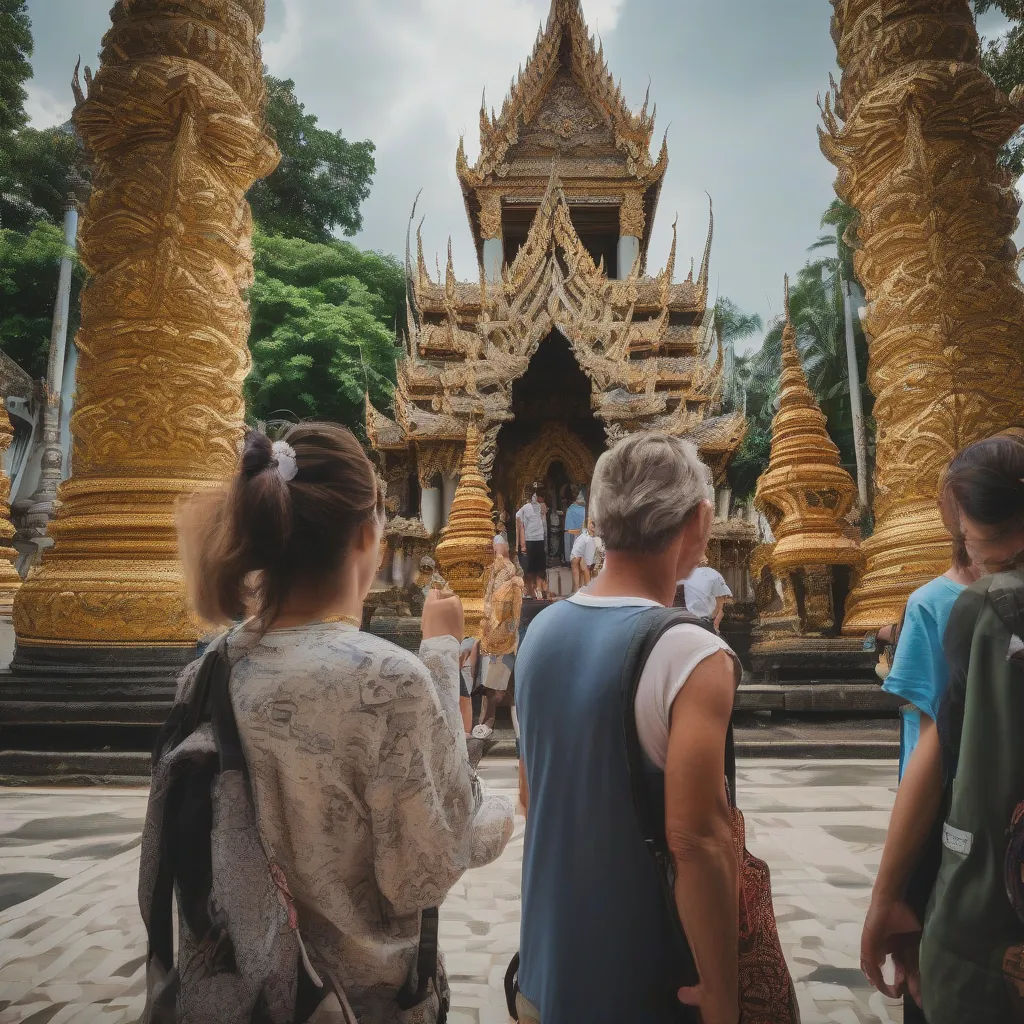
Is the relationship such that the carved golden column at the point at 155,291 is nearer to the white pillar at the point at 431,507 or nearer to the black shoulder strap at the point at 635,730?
the black shoulder strap at the point at 635,730

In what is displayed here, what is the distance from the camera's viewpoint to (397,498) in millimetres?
15359

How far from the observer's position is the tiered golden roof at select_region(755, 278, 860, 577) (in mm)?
6309

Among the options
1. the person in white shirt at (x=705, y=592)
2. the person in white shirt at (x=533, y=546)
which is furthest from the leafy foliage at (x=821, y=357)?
the person in white shirt at (x=705, y=592)

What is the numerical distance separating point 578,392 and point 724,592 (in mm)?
10047

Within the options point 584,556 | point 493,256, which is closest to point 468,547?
point 584,556

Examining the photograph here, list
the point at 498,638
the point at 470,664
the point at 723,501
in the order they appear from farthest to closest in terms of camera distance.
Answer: the point at 723,501, the point at 498,638, the point at 470,664

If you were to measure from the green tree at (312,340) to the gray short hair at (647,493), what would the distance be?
1870 cm

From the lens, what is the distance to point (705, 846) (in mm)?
975

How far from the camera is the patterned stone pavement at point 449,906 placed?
1.71 m

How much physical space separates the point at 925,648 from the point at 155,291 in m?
5.01

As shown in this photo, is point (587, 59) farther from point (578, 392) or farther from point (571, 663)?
point (571, 663)

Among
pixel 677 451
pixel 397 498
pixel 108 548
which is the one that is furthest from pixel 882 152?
pixel 397 498

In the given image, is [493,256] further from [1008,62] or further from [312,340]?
[1008,62]

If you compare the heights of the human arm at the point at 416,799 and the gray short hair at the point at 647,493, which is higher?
the gray short hair at the point at 647,493
